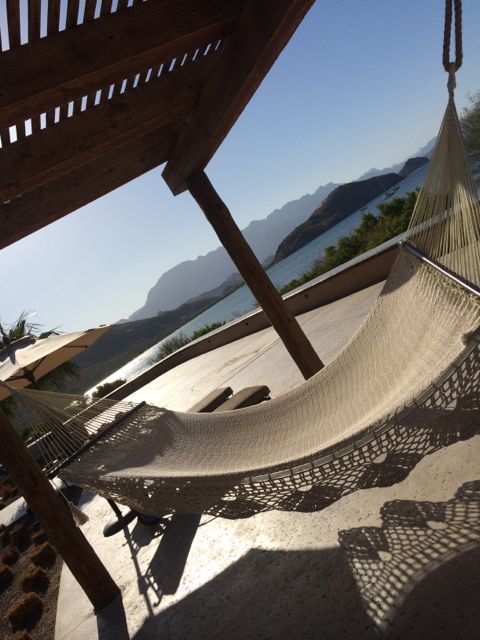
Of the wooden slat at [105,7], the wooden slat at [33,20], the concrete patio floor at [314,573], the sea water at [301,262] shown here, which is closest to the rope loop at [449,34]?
the wooden slat at [105,7]

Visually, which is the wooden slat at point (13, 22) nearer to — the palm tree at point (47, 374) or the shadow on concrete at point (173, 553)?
the shadow on concrete at point (173, 553)

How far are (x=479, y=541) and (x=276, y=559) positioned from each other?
0.67m

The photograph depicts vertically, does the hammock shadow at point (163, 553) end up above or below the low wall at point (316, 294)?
below

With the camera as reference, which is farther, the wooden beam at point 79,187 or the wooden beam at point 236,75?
the wooden beam at point 79,187

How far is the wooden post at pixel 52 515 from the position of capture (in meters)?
1.73

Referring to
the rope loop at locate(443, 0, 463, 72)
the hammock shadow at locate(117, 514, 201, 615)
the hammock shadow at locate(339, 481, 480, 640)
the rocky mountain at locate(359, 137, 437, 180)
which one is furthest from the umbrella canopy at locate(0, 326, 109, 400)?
the rocky mountain at locate(359, 137, 437, 180)

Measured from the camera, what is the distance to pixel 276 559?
1.50 metres

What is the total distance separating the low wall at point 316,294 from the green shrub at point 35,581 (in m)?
3.77

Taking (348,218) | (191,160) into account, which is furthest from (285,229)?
(191,160)

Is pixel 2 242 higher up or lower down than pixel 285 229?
lower down

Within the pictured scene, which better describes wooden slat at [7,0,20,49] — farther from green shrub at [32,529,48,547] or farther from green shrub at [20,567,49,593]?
green shrub at [32,529,48,547]

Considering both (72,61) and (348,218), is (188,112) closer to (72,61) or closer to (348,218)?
(72,61)

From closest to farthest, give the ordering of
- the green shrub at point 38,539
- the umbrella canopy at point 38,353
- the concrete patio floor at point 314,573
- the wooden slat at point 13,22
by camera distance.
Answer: the wooden slat at point 13,22, the concrete patio floor at point 314,573, the green shrub at point 38,539, the umbrella canopy at point 38,353

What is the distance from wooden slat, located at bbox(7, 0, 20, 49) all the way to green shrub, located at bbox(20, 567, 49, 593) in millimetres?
2494
